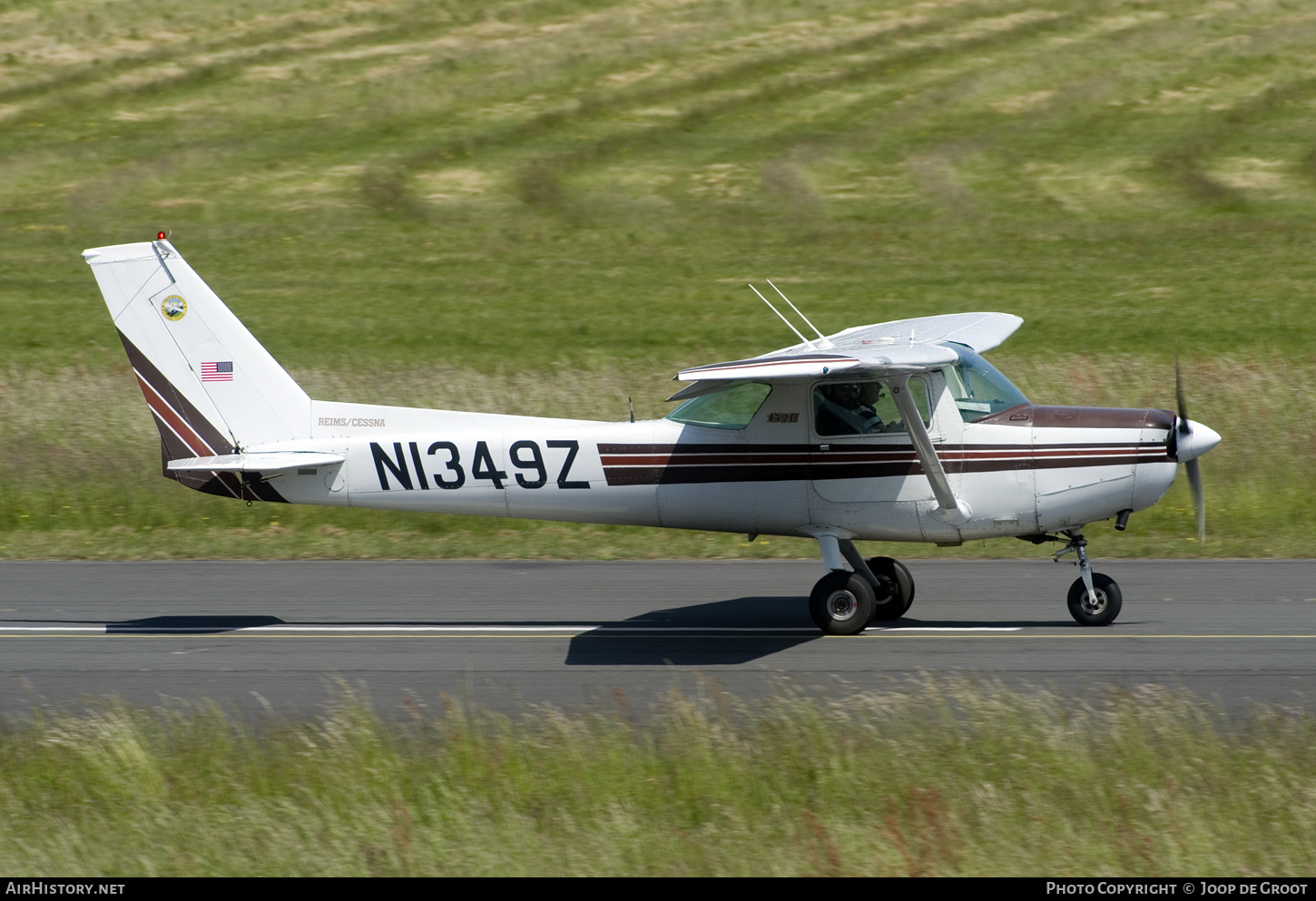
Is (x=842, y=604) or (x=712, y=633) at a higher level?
(x=842, y=604)

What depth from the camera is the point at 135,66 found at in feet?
141

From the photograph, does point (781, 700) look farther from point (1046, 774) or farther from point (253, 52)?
point (253, 52)

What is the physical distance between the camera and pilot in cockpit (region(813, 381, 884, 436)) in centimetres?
1137

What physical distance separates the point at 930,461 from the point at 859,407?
806 mm

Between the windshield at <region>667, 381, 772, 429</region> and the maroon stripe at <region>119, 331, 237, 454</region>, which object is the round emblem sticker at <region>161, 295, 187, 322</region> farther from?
the windshield at <region>667, 381, 772, 429</region>

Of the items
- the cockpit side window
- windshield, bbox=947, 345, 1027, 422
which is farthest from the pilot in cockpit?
windshield, bbox=947, 345, 1027, 422

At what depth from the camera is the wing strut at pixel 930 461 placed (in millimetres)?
10859

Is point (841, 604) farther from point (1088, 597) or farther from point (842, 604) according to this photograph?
point (1088, 597)

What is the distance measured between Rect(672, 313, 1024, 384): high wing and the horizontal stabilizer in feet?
10.4

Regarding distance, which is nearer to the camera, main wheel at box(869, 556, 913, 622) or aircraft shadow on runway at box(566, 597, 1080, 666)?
aircraft shadow on runway at box(566, 597, 1080, 666)

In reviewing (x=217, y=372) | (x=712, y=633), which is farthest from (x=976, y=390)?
(x=217, y=372)

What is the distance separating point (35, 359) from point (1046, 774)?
22.6m

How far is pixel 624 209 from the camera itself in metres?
33.3

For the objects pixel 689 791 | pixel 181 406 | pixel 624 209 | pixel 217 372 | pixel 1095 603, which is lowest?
pixel 1095 603
